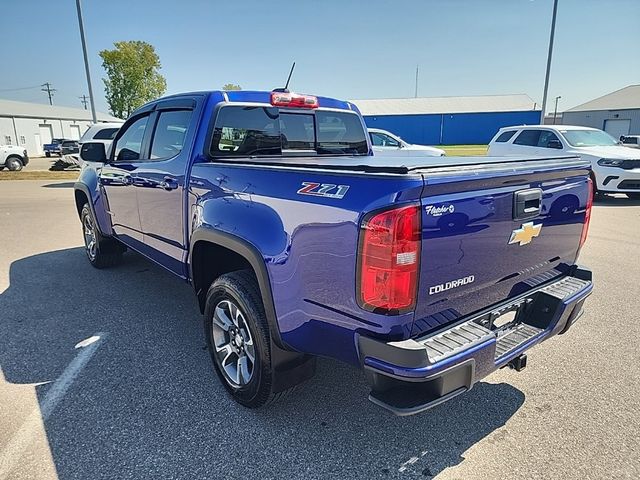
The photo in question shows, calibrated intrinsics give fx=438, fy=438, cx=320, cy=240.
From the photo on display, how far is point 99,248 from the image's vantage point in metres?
5.54

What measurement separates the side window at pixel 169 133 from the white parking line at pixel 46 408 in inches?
A: 66.5

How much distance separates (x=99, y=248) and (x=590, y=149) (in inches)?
443

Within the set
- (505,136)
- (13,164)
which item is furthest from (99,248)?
(13,164)

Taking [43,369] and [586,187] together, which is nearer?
[586,187]

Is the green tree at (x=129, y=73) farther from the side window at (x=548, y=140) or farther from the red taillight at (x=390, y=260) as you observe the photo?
the red taillight at (x=390, y=260)

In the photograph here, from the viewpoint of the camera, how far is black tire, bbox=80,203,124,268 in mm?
5514

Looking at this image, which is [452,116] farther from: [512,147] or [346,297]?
[346,297]

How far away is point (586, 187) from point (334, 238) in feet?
6.32

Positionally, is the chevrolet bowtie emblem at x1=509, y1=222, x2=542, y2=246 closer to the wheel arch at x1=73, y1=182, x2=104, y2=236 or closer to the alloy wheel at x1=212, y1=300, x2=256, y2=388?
the alloy wheel at x1=212, y1=300, x2=256, y2=388

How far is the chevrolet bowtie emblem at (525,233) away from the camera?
234 centimetres

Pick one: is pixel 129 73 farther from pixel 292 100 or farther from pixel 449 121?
pixel 292 100

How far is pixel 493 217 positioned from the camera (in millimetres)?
2178

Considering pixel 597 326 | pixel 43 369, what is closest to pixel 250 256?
pixel 43 369

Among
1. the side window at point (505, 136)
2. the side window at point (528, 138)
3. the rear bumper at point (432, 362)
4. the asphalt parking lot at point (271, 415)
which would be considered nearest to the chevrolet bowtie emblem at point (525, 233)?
the rear bumper at point (432, 362)
